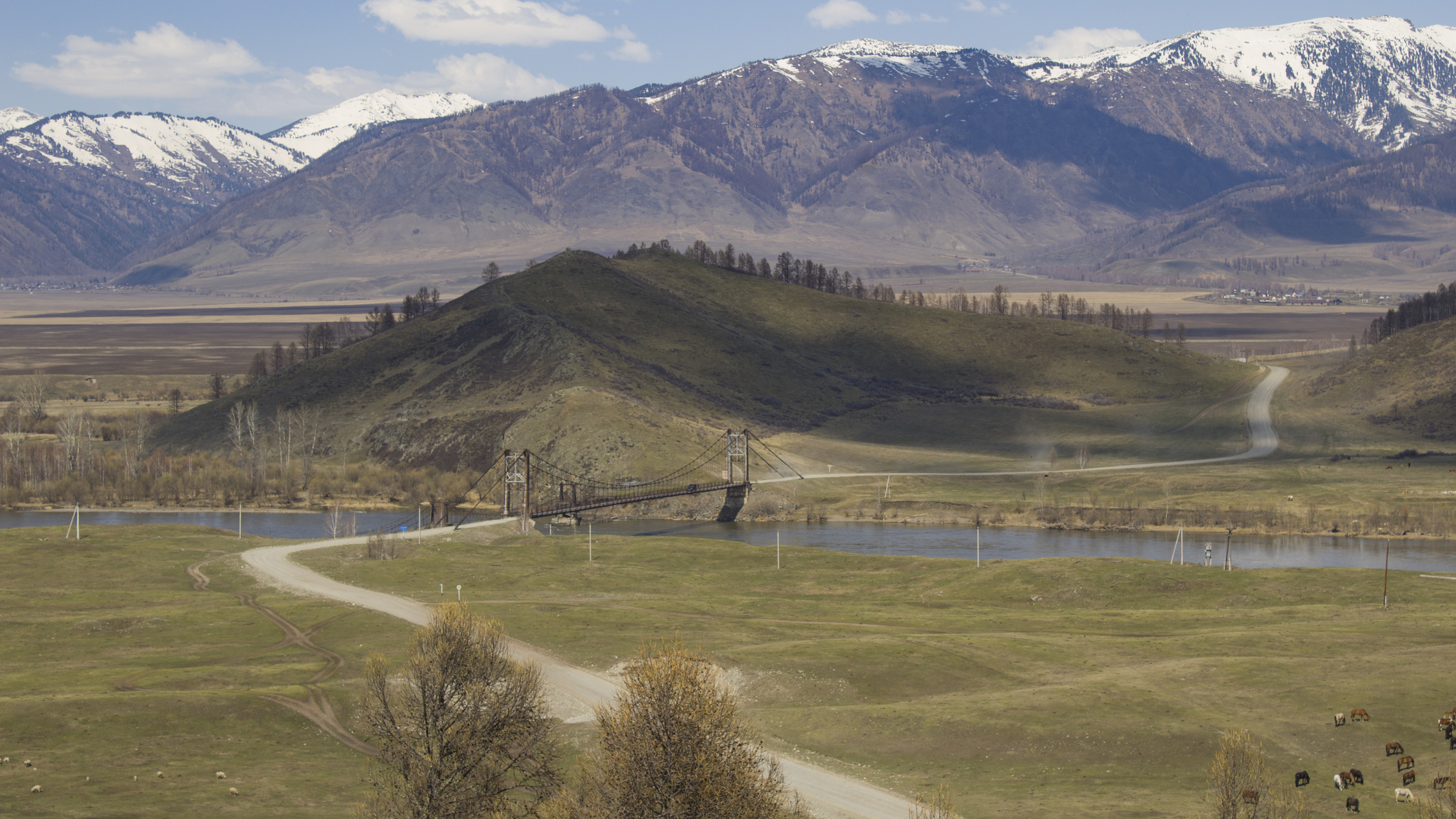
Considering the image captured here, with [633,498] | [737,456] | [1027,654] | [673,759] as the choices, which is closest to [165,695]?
[673,759]

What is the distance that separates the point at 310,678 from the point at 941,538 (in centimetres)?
9163

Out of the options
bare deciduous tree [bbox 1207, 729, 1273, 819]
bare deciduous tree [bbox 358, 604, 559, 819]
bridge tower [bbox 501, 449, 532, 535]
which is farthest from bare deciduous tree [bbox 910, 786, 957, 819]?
bridge tower [bbox 501, 449, 532, 535]

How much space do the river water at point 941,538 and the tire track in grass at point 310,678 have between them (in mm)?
54071

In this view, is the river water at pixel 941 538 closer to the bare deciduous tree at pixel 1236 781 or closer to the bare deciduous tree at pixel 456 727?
the bare deciduous tree at pixel 456 727

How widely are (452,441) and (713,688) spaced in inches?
6341

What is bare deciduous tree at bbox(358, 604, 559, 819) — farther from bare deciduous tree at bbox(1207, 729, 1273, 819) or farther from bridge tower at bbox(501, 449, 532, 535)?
bridge tower at bbox(501, 449, 532, 535)

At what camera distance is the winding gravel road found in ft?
174

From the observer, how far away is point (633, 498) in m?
168

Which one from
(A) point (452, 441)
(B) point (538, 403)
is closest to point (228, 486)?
(A) point (452, 441)

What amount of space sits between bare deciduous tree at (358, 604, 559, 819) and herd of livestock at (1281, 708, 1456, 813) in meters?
30.5

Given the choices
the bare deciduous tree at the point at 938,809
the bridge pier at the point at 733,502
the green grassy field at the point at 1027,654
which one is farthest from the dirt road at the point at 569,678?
the bridge pier at the point at 733,502

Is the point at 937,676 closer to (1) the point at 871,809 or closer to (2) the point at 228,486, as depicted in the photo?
(1) the point at 871,809

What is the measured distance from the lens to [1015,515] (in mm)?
163000

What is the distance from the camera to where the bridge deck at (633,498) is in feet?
520
